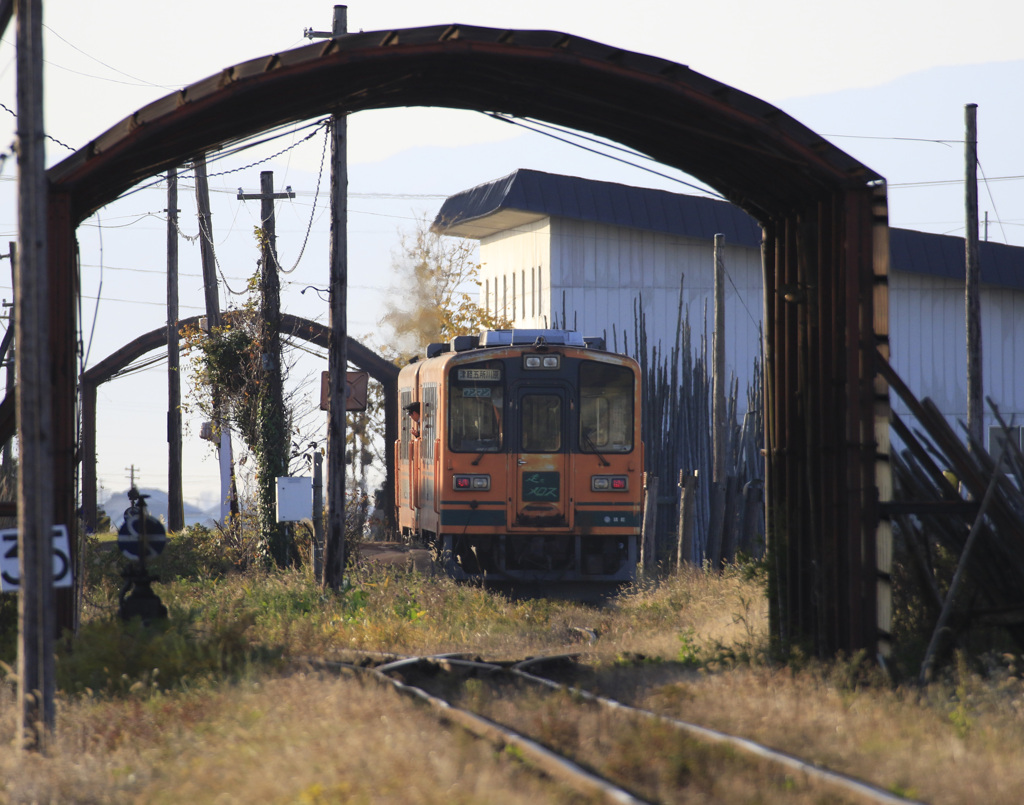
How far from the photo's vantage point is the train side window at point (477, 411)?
56.5 ft

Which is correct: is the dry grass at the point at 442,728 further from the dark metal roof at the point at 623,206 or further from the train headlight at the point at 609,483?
the dark metal roof at the point at 623,206

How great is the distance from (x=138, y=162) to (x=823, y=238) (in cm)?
600

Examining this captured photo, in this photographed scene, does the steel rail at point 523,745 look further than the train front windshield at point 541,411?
No

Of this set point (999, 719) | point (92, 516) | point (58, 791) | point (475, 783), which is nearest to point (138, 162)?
point (58, 791)

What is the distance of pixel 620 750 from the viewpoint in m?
7.16

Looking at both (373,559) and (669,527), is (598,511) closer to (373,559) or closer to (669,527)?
(373,559)

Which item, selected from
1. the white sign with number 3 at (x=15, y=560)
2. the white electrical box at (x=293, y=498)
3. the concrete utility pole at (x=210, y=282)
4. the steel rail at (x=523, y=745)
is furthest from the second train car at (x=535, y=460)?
the concrete utility pole at (x=210, y=282)

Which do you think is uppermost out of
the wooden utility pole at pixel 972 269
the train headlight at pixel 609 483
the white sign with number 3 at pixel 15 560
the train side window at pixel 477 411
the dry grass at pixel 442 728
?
the wooden utility pole at pixel 972 269

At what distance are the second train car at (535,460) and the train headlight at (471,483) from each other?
0.01 meters

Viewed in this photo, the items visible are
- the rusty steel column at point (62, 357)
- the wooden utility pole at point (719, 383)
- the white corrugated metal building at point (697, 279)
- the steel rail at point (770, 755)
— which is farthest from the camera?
the white corrugated metal building at point (697, 279)

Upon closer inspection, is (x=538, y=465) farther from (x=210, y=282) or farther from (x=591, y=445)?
(x=210, y=282)

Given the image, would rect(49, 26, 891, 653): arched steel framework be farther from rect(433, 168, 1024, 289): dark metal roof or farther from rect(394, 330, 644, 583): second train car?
rect(433, 168, 1024, 289): dark metal roof

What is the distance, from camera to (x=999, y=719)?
8.01 meters

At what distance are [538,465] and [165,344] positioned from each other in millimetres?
18366
